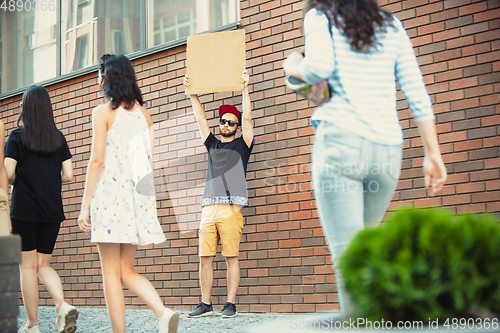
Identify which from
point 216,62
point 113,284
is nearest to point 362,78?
point 113,284

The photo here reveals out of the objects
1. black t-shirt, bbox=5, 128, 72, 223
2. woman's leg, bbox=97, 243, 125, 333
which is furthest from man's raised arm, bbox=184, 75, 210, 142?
woman's leg, bbox=97, 243, 125, 333

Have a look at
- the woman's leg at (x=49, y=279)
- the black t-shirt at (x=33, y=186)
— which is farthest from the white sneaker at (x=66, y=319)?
the black t-shirt at (x=33, y=186)

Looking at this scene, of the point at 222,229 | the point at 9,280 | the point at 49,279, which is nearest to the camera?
the point at 9,280

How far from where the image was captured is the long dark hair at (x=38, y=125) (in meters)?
4.33

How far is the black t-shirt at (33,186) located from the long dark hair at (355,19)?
9.85 ft

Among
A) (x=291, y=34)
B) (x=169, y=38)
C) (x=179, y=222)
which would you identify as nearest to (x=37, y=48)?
(x=169, y=38)

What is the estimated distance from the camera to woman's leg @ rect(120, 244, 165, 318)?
328 centimetres

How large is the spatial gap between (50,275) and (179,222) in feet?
6.10

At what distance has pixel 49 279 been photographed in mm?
4242

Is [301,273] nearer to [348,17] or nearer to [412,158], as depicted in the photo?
[412,158]

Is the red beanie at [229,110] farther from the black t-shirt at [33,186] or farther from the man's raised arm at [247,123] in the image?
the black t-shirt at [33,186]

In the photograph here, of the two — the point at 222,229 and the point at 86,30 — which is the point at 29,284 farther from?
the point at 86,30

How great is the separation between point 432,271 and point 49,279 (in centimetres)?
370

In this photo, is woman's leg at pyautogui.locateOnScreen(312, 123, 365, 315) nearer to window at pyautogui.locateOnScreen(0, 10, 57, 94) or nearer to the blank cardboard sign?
the blank cardboard sign
